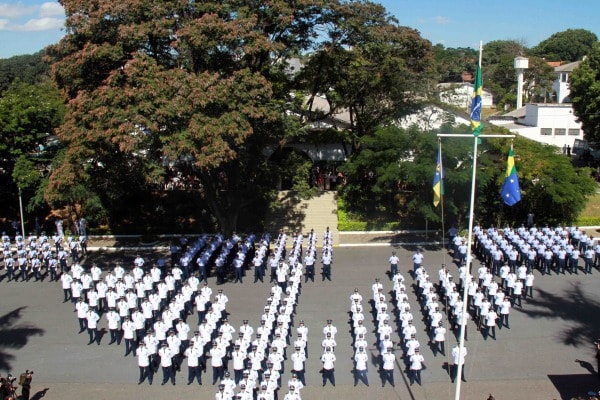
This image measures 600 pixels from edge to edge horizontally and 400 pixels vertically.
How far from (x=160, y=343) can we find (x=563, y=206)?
16803mm

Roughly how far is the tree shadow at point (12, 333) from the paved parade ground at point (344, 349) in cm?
3

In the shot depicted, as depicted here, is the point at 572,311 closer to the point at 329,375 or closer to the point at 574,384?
the point at 574,384

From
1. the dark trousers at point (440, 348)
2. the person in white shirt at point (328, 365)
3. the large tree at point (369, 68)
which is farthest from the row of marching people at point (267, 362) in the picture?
the large tree at point (369, 68)

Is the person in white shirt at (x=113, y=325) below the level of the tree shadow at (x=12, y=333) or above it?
above

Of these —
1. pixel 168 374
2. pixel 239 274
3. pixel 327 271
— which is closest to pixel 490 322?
pixel 327 271

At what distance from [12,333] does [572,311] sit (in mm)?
15173

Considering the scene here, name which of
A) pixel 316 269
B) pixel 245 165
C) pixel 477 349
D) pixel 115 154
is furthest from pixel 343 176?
pixel 477 349

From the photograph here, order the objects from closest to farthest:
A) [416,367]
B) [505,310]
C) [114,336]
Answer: [416,367]
[114,336]
[505,310]

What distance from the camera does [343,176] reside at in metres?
28.8

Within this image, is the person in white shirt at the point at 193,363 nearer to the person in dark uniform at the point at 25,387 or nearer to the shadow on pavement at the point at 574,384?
the person in dark uniform at the point at 25,387

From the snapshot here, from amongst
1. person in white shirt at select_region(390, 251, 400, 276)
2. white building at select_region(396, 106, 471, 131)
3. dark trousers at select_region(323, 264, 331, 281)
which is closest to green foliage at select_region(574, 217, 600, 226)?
white building at select_region(396, 106, 471, 131)

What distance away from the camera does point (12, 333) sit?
15.9m

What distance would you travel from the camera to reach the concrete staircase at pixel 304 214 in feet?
85.5

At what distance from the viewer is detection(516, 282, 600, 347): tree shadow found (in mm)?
15266
